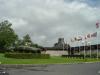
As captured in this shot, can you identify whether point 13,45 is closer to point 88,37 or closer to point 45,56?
point 88,37

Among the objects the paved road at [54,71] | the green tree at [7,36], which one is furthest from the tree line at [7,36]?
the paved road at [54,71]

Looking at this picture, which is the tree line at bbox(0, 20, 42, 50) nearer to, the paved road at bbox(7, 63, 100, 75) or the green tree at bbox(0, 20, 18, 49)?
the green tree at bbox(0, 20, 18, 49)

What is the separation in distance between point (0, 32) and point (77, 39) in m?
41.3

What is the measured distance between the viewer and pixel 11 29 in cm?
13275

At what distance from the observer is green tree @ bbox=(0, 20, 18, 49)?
128m

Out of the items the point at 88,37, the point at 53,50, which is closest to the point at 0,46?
the point at 53,50

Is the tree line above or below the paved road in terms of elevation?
above

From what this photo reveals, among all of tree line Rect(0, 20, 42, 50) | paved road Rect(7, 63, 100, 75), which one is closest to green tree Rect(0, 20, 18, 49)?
tree line Rect(0, 20, 42, 50)

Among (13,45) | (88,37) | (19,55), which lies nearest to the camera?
(19,55)

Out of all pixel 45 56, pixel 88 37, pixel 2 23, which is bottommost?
pixel 45 56

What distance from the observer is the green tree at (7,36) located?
127625 millimetres

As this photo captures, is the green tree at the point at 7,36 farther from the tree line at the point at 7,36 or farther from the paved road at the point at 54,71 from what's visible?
the paved road at the point at 54,71

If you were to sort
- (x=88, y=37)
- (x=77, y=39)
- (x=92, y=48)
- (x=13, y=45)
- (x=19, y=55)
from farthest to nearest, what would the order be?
(x=13, y=45) < (x=92, y=48) < (x=77, y=39) < (x=88, y=37) < (x=19, y=55)

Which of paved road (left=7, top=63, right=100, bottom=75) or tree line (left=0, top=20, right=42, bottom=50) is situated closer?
Answer: paved road (left=7, top=63, right=100, bottom=75)
